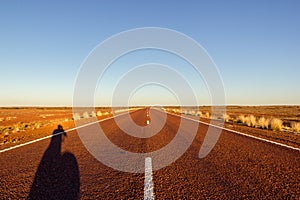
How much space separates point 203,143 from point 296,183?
3905 millimetres

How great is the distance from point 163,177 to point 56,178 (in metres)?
1.80

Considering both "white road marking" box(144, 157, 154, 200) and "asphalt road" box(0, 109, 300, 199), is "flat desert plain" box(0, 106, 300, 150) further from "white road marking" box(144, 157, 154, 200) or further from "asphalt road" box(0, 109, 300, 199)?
"white road marking" box(144, 157, 154, 200)

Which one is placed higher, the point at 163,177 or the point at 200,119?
the point at 200,119

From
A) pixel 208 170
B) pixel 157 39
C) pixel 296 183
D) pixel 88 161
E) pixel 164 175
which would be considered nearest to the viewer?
pixel 296 183

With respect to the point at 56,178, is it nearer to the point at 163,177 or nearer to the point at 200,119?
the point at 163,177

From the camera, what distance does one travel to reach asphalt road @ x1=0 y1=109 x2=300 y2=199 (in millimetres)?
3295

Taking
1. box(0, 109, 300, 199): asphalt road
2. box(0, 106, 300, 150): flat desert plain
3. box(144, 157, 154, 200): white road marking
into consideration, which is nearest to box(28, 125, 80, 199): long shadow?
box(0, 109, 300, 199): asphalt road

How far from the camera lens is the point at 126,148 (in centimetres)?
682

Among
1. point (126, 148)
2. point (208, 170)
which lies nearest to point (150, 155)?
point (126, 148)

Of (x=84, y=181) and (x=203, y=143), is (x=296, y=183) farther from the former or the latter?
(x=203, y=143)

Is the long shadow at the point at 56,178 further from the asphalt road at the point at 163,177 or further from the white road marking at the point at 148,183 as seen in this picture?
the white road marking at the point at 148,183

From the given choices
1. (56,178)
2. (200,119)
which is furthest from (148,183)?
(200,119)

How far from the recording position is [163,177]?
13.2 feet

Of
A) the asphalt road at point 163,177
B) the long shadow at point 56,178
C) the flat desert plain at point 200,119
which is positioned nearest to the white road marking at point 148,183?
the asphalt road at point 163,177
